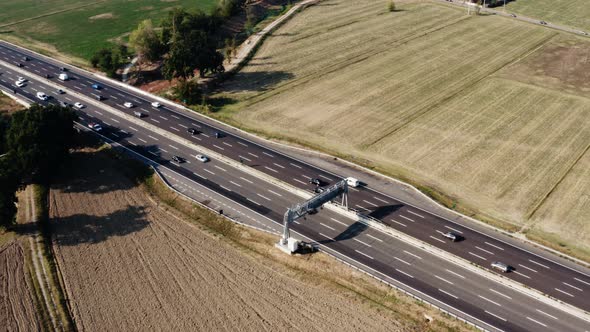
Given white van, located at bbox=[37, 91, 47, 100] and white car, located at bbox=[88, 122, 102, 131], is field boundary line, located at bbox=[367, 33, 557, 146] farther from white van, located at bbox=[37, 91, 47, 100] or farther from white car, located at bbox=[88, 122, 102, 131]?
white van, located at bbox=[37, 91, 47, 100]

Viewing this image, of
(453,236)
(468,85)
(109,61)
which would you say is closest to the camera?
(453,236)

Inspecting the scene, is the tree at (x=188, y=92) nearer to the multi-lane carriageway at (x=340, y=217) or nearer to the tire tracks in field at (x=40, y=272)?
the multi-lane carriageway at (x=340, y=217)

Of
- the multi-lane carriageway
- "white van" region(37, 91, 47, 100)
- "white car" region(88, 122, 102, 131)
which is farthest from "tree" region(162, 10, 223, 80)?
"white van" region(37, 91, 47, 100)

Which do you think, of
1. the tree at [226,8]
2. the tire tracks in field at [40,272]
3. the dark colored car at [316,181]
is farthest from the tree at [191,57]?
the dark colored car at [316,181]

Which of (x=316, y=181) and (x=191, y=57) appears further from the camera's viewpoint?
(x=191, y=57)

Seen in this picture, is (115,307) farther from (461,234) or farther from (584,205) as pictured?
(584,205)

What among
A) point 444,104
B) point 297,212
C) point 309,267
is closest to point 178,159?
point 297,212

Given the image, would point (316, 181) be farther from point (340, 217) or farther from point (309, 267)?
point (309, 267)
